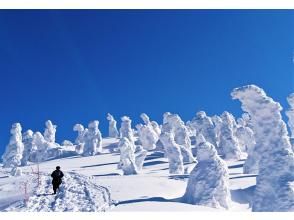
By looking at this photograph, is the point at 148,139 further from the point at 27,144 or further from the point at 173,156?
the point at 173,156

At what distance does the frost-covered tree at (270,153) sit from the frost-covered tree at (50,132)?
248 feet

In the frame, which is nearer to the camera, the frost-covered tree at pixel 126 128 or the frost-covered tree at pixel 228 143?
the frost-covered tree at pixel 228 143

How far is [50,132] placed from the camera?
369ft

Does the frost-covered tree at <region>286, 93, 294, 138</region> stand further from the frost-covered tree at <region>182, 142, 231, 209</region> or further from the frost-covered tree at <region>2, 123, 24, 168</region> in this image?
the frost-covered tree at <region>182, 142, 231, 209</region>

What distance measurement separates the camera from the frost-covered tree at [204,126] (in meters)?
84.9

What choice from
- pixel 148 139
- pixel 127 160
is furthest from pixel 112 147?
pixel 127 160

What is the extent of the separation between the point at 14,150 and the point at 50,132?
25317 millimetres

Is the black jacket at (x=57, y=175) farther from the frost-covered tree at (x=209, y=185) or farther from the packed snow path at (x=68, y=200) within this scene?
the frost-covered tree at (x=209, y=185)

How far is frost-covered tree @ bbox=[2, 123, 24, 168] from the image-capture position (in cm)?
8456

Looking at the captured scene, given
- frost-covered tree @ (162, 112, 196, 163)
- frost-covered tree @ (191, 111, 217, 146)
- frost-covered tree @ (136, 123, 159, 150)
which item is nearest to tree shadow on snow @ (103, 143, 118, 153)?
frost-covered tree @ (136, 123, 159, 150)

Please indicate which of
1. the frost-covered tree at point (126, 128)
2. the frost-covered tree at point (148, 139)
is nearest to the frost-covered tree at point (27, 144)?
the frost-covered tree at point (126, 128)
